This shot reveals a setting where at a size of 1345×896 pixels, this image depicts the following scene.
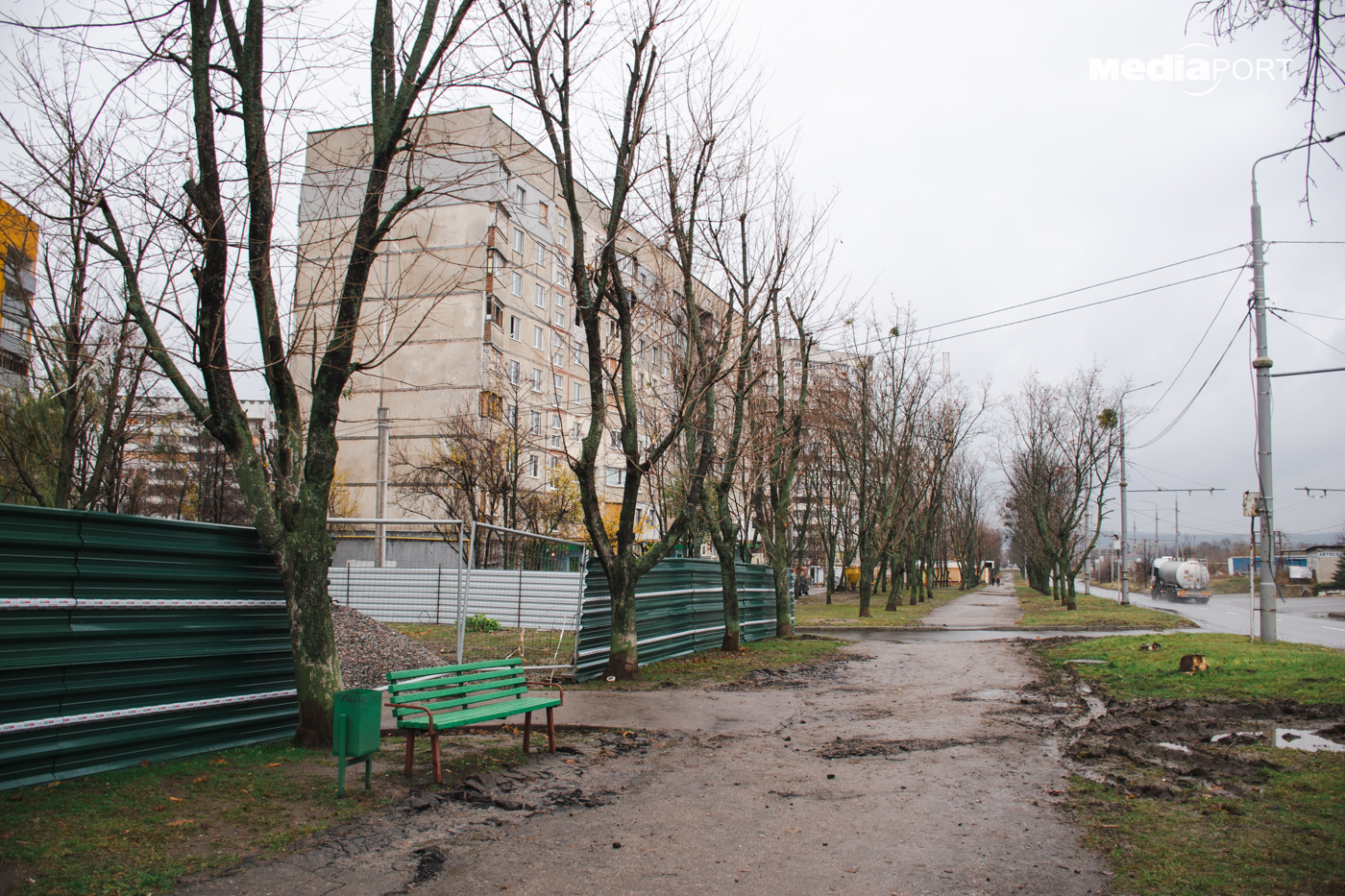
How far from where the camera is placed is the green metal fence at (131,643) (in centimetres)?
561

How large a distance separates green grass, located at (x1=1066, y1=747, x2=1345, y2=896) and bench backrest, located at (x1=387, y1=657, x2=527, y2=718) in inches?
179

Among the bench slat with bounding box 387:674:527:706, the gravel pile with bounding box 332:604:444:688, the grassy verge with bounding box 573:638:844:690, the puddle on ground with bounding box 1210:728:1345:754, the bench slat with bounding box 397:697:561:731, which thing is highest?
the bench slat with bounding box 387:674:527:706

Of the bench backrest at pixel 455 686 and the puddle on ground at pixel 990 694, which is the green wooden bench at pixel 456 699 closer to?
the bench backrest at pixel 455 686

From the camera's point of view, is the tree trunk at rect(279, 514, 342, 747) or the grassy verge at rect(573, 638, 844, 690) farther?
the grassy verge at rect(573, 638, 844, 690)

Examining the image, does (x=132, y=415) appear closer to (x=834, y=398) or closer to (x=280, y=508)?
(x=280, y=508)

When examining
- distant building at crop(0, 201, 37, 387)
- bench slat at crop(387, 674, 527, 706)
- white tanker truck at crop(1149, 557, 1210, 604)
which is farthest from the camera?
white tanker truck at crop(1149, 557, 1210, 604)

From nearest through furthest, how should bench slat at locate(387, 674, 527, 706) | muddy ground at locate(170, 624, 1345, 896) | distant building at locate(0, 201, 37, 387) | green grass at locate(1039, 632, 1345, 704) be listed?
1. muddy ground at locate(170, 624, 1345, 896)
2. bench slat at locate(387, 674, 527, 706)
3. distant building at locate(0, 201, 37, 387)
4. green grass at locate(1039, 632, 1345, 704)

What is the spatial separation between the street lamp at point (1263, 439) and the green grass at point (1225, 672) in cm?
94

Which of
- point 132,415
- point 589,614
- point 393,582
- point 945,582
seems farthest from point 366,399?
point 945,582

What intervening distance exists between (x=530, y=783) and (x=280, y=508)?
3055 millimetres

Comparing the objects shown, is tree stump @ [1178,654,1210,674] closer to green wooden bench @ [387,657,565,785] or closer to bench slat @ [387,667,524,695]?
green wooden bench @ [387,657,565,785]

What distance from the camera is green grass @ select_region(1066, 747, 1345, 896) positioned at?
4.32 metres

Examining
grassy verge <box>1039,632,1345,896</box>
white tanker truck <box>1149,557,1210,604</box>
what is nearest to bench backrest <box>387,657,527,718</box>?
grassy verge <box>1039,632,1345,896</box>

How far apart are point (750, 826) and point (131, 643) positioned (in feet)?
15.5
